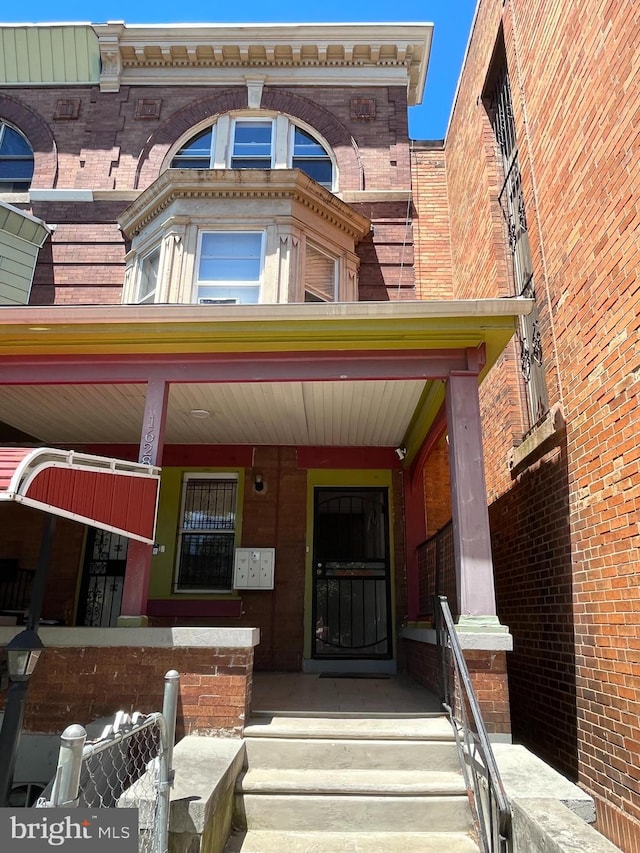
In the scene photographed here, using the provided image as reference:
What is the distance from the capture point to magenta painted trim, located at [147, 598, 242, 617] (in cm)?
791

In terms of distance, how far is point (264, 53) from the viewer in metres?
10.8

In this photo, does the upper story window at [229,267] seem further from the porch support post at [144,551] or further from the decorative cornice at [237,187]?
the porch support post at [144,551]

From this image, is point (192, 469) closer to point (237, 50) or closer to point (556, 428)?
point (556, 428)

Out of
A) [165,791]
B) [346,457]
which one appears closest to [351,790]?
[165,791]

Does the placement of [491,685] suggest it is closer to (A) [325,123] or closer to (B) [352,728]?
(B) [352,728]

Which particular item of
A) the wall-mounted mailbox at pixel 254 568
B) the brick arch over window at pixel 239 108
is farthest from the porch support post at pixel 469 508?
the brick arch over window at pixel 239 108

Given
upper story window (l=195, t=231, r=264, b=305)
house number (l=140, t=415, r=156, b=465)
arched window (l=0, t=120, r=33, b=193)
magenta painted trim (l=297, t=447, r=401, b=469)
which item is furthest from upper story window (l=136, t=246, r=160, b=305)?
house number (l=140, t=415, r=156, b=465)

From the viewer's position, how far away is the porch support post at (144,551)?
5020 millimetres

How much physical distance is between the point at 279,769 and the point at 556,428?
3.70 meters

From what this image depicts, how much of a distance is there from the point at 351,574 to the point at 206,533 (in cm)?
216

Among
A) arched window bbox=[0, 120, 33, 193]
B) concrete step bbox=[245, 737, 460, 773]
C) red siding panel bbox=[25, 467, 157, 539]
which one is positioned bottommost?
concrete step bbox=[245, 737, 460, 773]

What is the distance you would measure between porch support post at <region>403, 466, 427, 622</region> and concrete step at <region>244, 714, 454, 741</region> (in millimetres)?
2980

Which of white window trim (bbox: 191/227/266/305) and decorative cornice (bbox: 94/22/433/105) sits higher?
decorative cornice (bbox: 94/22/433/105)

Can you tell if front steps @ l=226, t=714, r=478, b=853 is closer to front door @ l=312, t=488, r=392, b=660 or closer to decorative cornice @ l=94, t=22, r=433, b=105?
front door @ l=312, t=488, r=392, b=660
